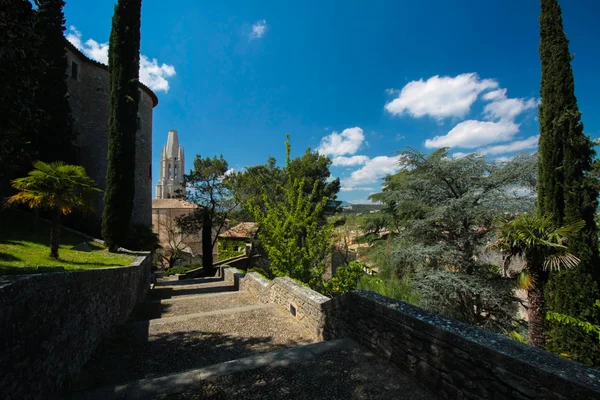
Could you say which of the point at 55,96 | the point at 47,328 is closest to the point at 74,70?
the point at 55,96

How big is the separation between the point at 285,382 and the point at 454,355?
1.99 m

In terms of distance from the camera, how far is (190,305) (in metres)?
8.71

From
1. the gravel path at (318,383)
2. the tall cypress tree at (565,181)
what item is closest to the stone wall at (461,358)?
the gravel path at (318,383)

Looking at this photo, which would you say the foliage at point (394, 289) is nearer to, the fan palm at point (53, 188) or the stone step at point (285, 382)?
the stone step at point (285, 382)

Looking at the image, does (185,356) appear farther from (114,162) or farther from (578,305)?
(114,162)

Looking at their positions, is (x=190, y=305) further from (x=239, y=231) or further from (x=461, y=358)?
(x=239, y=231)

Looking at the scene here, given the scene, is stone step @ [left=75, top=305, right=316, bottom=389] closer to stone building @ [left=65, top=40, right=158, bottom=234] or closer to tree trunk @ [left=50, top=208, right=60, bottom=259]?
tree trunk @ [left=50, top=208, right=60, bottom=259]

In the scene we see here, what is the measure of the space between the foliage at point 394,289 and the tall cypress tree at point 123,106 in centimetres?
1185

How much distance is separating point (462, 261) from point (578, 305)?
13.7ft

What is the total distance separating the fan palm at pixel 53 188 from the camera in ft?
23.4

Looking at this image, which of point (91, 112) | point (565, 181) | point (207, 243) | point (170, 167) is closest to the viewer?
point (565, 181)

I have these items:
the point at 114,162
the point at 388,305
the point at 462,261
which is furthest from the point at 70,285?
the point at 462,261

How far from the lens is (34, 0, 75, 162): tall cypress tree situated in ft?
47.6

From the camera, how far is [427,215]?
532 inches
